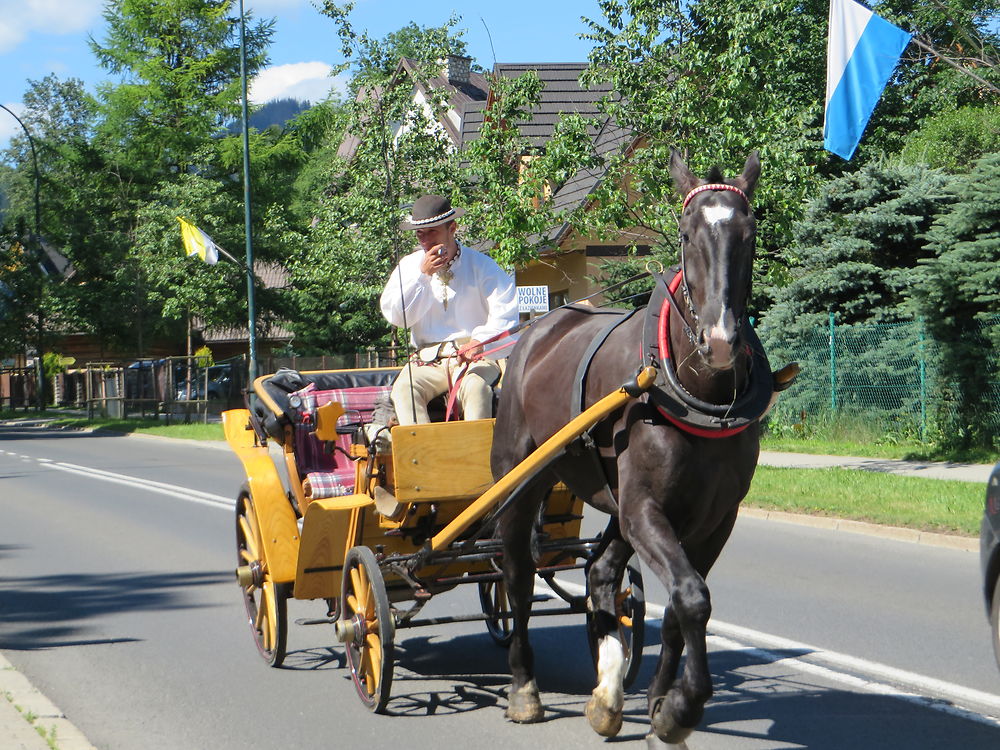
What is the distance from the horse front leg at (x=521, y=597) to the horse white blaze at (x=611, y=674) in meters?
0.62

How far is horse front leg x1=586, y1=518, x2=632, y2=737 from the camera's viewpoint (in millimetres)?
4809

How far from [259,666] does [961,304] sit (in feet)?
43.2

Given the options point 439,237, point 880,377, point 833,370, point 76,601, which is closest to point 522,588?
point 439,237

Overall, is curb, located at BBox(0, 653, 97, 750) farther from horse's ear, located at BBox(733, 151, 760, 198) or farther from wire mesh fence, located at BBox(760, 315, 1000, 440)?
wire mesh fence, located at BBox(760, 315, 1000, 440)

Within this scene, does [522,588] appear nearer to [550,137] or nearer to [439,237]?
[439,237]

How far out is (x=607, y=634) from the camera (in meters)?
5.16

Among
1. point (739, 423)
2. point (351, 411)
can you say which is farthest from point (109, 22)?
point (739, 423)

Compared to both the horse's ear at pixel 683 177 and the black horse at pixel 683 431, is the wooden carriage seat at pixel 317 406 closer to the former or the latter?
the black horse at pixel 683 431

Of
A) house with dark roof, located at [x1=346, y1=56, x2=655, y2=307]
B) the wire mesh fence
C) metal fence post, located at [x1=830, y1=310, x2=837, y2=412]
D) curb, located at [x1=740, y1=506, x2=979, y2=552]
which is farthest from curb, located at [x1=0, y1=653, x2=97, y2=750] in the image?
metal fence post, located at [x1=830, y1=310, x2=837, y2=412]

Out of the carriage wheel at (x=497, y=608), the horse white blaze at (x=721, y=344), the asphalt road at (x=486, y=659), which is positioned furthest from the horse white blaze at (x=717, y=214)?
the carriage wheel at (x=497, y=608)

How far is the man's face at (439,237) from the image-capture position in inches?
257

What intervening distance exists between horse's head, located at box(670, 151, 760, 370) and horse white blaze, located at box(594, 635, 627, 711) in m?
1.45

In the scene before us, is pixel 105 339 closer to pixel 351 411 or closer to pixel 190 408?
pixel 190 408

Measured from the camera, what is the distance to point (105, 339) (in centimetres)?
4088
